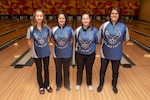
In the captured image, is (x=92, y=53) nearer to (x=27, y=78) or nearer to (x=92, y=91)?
(x=92, y=91)

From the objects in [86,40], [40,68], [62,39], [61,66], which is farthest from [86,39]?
[40,68]

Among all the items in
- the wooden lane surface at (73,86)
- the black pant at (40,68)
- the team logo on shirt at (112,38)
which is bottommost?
the wooden lane surface at (73,86)

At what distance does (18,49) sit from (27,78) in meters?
2.02

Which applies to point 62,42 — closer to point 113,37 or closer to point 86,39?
point 86,39

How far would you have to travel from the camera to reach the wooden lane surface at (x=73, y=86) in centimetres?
251

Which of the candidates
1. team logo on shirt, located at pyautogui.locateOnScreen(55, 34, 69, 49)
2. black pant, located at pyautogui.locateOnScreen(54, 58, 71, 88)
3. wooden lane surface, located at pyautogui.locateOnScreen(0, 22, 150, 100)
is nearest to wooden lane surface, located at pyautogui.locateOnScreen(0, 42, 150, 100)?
wooden lane surface, located at pyautogui.locateOnScreen(0, 22, 150, 100)

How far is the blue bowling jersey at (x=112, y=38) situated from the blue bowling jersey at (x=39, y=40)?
0.71m

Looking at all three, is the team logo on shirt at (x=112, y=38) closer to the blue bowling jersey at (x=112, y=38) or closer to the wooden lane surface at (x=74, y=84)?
the blue bowling jersey at (x=112, y=38)

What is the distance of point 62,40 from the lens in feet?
7.97

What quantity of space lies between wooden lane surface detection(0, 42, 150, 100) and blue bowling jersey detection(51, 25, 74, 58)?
0.56m

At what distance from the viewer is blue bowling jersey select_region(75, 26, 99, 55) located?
8.00 ft

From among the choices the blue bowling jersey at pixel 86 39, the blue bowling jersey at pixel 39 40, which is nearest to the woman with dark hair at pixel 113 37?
the blue bowling jersey at pixel 86 39

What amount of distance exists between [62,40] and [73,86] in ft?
2.60

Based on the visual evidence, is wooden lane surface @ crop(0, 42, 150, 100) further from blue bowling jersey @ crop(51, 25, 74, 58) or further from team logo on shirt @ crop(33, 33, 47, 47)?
team logo on shirt @ crop(33, 33, 47, 47)
